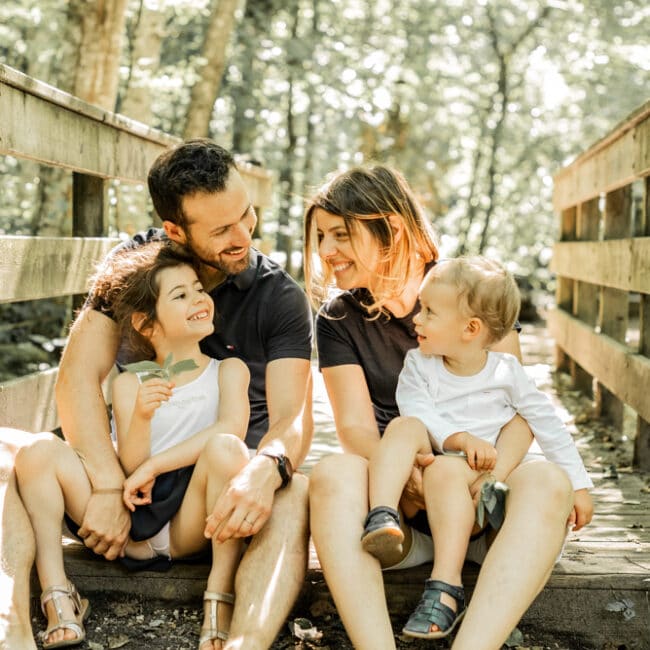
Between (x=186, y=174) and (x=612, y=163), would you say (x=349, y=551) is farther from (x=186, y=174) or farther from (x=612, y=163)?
Answer: (x=612, y=163)

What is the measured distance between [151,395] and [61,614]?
60 cm

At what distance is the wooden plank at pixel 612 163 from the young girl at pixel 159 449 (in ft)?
6.65

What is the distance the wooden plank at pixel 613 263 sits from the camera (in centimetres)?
403

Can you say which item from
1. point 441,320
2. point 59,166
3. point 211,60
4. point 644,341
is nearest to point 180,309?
point 441,320

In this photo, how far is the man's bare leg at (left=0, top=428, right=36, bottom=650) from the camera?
2330mm

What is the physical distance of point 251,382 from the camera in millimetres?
3186

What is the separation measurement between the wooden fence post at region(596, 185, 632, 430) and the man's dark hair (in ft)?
8.79

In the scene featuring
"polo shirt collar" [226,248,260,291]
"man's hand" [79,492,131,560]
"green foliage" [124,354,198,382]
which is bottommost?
"man's hand" [79,492,131,560]

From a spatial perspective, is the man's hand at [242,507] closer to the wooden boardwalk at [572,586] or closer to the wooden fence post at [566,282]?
the wooden boardwalk at [572,586]

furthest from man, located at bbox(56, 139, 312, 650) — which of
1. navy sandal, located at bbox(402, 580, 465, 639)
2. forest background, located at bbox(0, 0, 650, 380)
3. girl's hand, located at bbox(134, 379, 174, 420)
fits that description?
forest background, located at bbox(0, 0, 650, 380)

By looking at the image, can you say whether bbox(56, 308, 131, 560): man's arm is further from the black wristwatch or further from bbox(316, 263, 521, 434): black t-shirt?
bbox(316, 263, 521, 434): black t-shirt

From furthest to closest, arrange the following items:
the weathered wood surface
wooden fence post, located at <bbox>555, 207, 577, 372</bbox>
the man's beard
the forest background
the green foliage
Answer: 1. wooden fence post, located at <bbox>555, 207, 577, 372</bbox>
2. the forest background
3. the man's beard
4. the weathered wood surface
5. the green foliage

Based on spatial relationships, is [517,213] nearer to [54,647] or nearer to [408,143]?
[408,143]

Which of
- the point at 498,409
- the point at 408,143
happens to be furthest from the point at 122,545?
the point at 408,143
